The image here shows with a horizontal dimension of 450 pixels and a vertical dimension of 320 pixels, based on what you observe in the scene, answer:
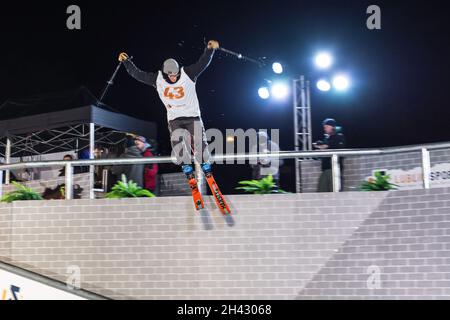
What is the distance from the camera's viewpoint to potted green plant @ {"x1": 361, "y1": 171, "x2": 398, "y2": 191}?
8.21 meters

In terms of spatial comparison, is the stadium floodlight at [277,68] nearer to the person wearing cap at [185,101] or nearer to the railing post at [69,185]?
the person wearing cap at [185,101]

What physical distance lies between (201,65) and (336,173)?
96.4 inches

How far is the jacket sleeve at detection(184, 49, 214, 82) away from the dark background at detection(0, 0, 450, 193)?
3.55 m

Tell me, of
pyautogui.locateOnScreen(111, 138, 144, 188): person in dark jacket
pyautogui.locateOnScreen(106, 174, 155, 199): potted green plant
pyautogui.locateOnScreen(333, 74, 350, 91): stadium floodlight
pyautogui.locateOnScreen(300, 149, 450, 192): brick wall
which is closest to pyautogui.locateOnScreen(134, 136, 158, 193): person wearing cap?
pyautogui.locateOnScreen(111, 138, 144, 188): person in dark jacket

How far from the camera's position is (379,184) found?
823 centimetres

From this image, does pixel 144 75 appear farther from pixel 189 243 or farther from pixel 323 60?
pixel 323 60

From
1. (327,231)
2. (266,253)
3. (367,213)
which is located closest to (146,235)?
(266,253)

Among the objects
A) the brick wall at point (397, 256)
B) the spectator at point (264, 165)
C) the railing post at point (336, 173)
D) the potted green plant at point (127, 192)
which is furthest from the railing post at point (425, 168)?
the potted green plant at point (127, 192)

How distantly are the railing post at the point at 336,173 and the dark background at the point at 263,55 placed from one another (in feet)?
11.7

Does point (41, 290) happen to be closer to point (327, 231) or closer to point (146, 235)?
point (146, 235)

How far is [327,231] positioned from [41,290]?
3988mm

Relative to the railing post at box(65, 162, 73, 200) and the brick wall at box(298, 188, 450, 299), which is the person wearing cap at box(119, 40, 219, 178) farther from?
the brick wall at box(298, 188, 450, 299)

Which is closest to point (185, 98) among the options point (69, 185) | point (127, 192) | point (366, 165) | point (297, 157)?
point (127, 192)

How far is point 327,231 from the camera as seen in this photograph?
26.5ft
